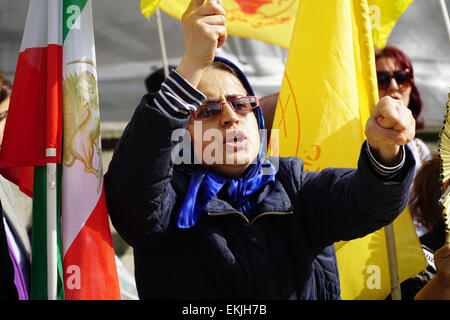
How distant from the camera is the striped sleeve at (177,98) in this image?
1.55m

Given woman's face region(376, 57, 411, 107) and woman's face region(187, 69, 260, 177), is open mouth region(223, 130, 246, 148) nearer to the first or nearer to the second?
woman's face region(187, 69, 260, 177)

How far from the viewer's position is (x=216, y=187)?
1.73 m

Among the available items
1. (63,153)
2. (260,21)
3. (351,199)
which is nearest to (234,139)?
(351,199)

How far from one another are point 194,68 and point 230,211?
41 cm

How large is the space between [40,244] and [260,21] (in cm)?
209

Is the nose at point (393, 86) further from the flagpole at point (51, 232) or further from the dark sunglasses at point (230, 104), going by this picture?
the flagpole at point (51, 232)

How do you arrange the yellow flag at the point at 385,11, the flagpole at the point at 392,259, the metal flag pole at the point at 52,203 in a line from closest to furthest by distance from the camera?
the metal flag pole at the point at 52,203, the flagpole at the point at 392,259, the yellow flag at the point at 385,11

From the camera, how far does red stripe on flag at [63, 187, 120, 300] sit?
1.74 metres

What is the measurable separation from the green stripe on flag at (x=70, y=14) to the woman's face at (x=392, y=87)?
184 cm

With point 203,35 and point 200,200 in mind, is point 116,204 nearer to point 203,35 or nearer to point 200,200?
point 200,200

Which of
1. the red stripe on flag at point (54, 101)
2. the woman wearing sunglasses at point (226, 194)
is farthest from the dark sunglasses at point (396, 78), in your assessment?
the red stripe on flag at point (54, 101)

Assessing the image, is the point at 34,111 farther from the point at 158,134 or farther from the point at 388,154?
the point at 388,154

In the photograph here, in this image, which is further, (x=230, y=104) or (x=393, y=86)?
(x=393, y=86)

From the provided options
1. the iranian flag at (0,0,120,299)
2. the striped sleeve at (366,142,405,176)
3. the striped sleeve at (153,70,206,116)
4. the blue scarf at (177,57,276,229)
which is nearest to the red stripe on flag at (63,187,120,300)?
the iranian flag at (0,0,120,299)
